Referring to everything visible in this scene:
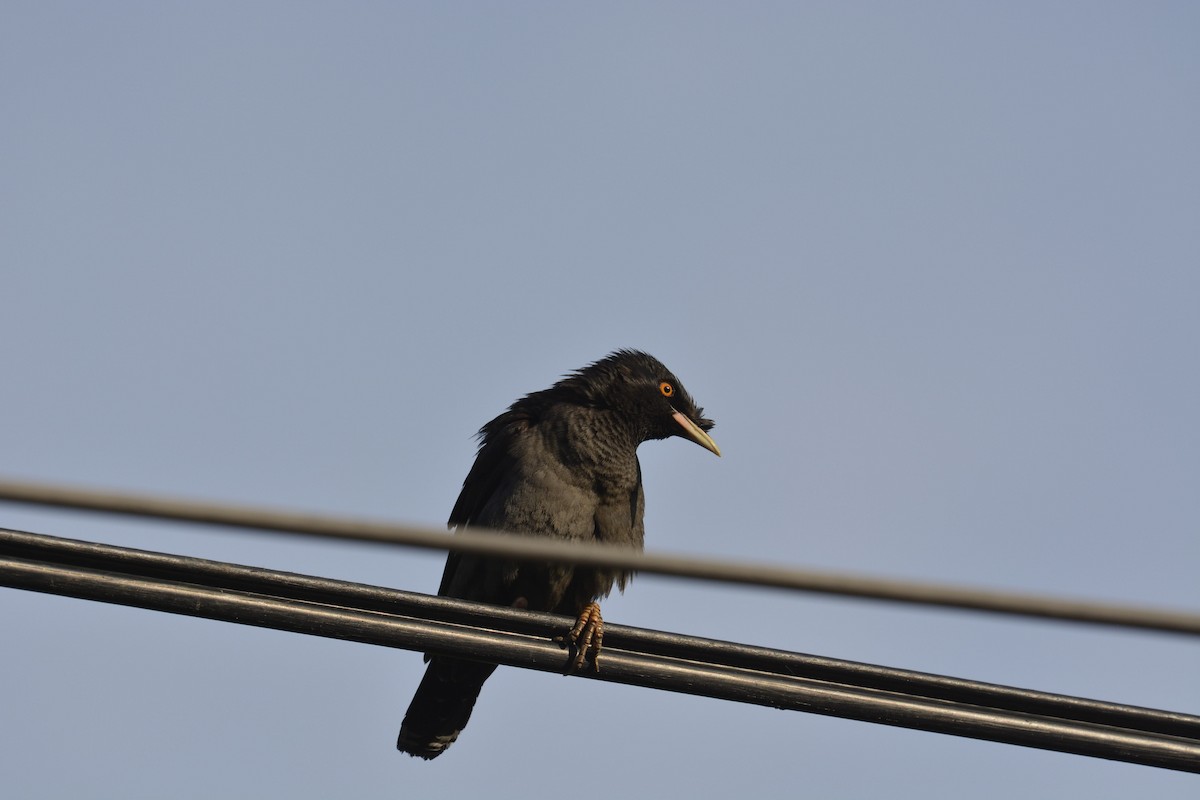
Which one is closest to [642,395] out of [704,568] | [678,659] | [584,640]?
[584,640]

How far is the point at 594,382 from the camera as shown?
845 cm

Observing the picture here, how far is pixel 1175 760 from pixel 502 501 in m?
4.17

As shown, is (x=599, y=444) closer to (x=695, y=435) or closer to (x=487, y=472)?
(x=487, y=472)

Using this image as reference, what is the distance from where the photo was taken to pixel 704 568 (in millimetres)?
2762

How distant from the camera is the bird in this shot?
7.40 metres

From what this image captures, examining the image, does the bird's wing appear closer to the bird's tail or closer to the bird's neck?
the bird's neck

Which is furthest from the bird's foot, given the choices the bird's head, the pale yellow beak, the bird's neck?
the pale yellow beak

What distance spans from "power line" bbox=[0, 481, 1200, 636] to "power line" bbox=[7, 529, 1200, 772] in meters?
1.31

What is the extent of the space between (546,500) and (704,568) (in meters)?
4.75

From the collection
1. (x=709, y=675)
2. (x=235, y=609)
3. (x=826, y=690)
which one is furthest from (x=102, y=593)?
(x=826, y=690)

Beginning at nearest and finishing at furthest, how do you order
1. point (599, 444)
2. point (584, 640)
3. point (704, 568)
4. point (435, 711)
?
point (704, 568), point (584, 640), point (435, 711), point (599, 444)

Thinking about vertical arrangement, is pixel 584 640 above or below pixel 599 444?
below

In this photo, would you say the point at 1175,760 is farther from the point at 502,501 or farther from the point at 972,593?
the point at 502,501

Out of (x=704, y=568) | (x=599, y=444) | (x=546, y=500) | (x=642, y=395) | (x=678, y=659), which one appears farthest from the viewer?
(x=642, y=395)
